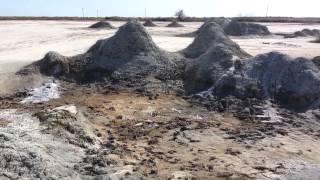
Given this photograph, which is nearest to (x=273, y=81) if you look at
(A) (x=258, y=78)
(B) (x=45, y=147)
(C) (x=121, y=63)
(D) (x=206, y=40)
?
(A) (x=258, y=78)

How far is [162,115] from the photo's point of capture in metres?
13.7

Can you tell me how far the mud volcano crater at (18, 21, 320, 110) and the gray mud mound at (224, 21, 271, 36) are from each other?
55.1 ft

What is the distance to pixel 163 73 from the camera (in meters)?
16.8

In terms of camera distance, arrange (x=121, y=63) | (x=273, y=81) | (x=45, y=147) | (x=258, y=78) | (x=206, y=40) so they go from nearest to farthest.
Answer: (x=45, y=147) → (x=273, y=81) → (x=258, y=78) → (x=121, y=63) → (x=206, y=40)

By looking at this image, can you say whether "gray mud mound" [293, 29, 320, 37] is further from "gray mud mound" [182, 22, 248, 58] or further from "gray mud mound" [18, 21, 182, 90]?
"gray mud mound" [18, 21, 182, 90]

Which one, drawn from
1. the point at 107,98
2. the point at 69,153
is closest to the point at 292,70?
the point at 107,98

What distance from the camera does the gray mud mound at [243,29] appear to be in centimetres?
3610

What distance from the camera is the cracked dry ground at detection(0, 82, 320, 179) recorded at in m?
10.1

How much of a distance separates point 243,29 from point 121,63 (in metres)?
20.6

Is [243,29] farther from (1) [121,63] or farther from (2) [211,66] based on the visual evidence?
(2) [211,66]

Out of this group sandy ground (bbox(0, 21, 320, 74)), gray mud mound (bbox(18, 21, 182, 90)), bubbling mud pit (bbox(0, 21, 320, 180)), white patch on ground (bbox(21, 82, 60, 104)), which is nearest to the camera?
bubbling mud pit (bbox(0, 21, 320, 180))

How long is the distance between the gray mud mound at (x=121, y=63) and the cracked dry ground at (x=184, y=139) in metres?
1.43

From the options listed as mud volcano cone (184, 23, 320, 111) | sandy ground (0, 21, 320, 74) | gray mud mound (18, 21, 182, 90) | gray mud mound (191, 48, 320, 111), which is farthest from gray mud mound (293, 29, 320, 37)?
gray mud mound (191, 48, 320, 111)

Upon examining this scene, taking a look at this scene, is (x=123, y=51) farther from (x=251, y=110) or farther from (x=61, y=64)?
(x=251, y=110)
